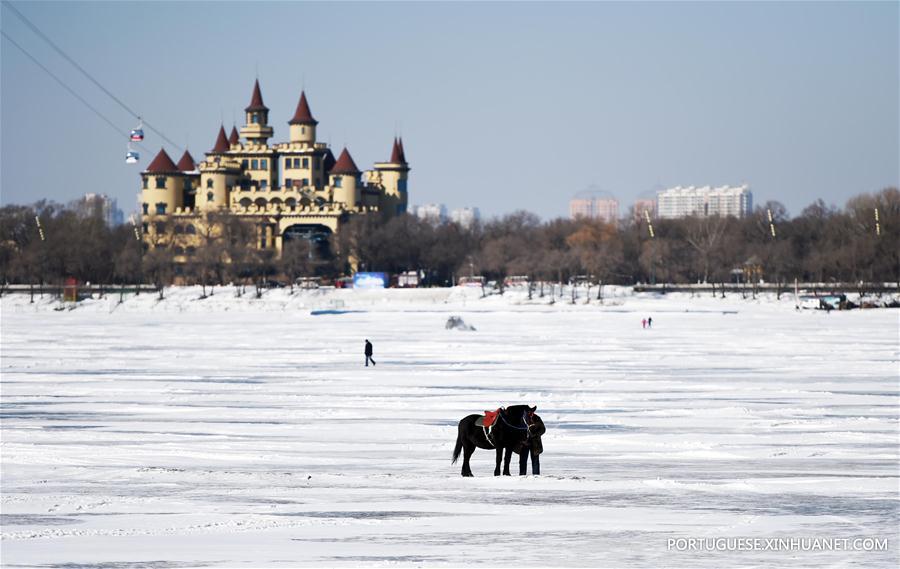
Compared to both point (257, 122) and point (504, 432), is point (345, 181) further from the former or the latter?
point (504, 432)

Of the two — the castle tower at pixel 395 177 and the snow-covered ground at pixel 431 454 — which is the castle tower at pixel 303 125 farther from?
the snow-covered ground at pixel 431 454

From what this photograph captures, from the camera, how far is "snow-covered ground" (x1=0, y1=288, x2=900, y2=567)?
12570 mm

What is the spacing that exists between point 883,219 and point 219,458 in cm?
9492

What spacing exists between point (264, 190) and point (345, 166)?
24.3 feet

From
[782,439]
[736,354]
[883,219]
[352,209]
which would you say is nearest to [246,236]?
[352,209]

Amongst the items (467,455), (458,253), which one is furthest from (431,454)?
(458,253)

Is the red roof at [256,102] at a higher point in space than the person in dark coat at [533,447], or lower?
higher

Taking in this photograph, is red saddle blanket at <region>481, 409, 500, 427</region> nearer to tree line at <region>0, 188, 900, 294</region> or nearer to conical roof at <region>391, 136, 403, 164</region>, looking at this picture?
tree line at <region>0, 188, 900, 294</region>

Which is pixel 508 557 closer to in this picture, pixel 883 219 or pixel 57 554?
pixel 57 554

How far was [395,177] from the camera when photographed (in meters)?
131

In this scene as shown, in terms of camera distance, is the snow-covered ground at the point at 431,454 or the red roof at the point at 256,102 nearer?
the snow-covered ground at the point at 431,454

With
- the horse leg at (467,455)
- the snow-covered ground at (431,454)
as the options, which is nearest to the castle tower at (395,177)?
the snow-covered ground at (431,454)

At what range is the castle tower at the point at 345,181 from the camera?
392 ft

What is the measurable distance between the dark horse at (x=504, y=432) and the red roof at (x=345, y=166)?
105m
